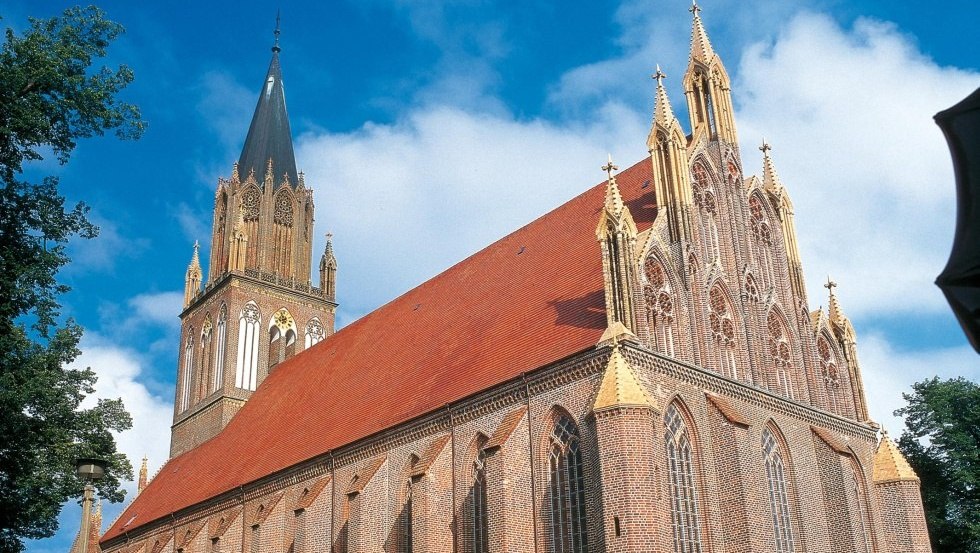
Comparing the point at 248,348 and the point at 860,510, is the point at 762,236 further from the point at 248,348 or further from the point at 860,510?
the point at 248,348

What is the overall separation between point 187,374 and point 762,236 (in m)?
27.0

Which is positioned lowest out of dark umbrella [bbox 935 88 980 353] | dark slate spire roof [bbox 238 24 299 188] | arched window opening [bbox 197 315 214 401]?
dark umbrella [bbox 935 88 980 353]

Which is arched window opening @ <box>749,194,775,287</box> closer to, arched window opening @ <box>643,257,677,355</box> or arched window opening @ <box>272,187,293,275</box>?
arched window opening @ <box>643,257,677,355</box>

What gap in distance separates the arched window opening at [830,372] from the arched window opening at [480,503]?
30.2 ft

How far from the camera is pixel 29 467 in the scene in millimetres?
18422

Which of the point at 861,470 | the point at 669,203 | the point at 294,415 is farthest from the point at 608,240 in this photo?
the point at 294,415

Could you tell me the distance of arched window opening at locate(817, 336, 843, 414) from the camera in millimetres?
23953

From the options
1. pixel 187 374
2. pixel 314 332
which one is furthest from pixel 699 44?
pixel 187 374

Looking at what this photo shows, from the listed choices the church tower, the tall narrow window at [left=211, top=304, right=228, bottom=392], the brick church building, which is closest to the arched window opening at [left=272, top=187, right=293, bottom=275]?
the church tower

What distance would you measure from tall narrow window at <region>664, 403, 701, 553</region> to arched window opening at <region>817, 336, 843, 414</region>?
632cm

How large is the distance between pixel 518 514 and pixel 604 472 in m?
2.79

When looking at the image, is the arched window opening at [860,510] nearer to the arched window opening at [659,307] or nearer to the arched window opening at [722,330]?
the arched window opening at [722,330]

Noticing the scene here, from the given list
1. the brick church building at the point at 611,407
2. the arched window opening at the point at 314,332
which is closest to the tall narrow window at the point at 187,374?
the arched window opening at the point at 314,332

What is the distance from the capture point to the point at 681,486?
1894cm
